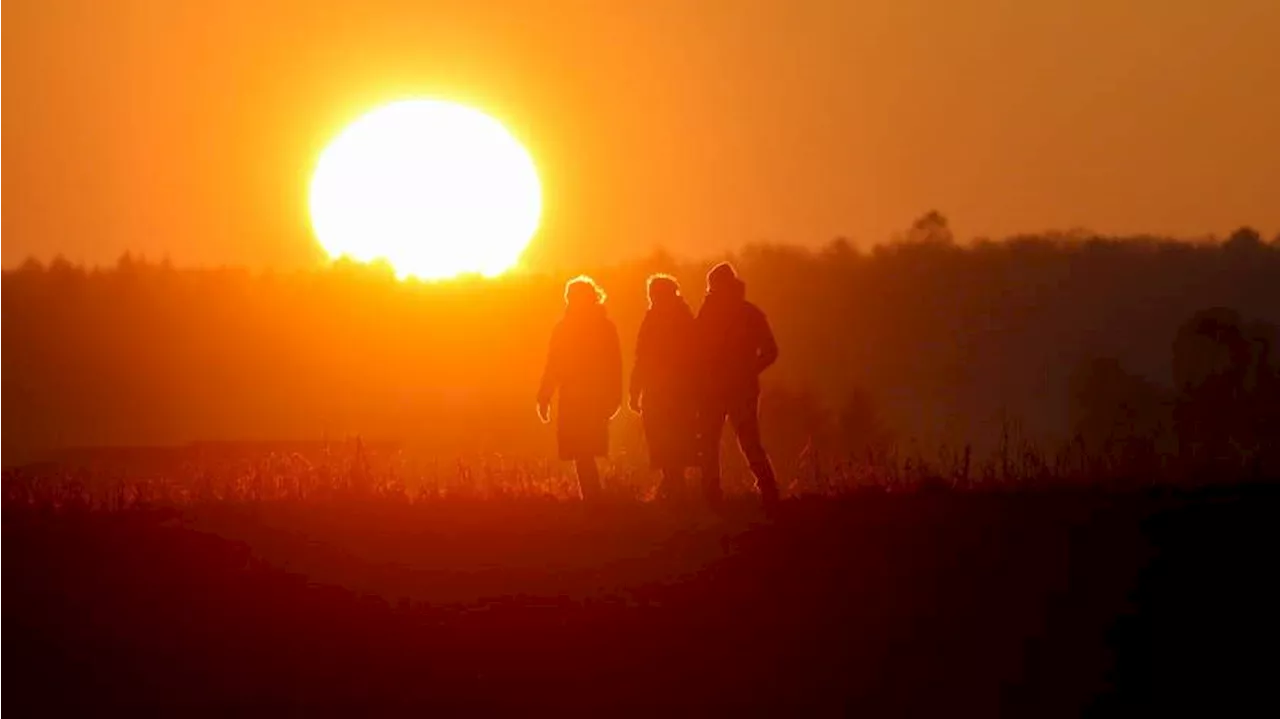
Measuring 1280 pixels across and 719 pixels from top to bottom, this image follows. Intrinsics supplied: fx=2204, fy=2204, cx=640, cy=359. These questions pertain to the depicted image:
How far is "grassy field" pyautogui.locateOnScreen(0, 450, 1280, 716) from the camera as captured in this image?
1462cm

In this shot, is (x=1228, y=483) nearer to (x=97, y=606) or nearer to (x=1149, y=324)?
(x=97, y=606)

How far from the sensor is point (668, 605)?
15641 millimetres

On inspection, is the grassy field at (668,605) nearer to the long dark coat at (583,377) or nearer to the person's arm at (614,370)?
the long dark coat at (583,377)

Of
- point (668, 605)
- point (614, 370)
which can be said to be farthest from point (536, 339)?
point (668, 605)

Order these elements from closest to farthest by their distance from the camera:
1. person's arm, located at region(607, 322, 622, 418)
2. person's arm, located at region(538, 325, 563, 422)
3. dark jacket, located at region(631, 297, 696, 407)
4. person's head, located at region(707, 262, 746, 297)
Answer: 1. person's head, located at region(707, 262, 746, 297)
2. dark jacket, located at region(631, 297, 696, 407)
3. person's arm, located at region(538, 325, 563, 422)
4. person's arm, located at region(607, 322, 622, 418)

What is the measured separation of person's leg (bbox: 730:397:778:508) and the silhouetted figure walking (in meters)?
1.47

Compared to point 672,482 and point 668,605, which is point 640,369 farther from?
point 668,605

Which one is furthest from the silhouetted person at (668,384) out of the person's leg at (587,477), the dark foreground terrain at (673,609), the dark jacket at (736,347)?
the dark foreground terrain at (673,609)

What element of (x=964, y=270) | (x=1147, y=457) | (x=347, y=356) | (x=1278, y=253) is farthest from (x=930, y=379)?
(x=1147, y=457)

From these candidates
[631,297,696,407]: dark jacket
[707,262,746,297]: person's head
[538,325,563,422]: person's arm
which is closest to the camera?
[707,262,746,297]: person's head

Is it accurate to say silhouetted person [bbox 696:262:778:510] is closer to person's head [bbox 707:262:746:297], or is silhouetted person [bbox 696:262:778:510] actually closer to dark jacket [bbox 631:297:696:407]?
person's head [bbox 707:262:746:297]

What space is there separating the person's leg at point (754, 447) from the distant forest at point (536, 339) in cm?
5868

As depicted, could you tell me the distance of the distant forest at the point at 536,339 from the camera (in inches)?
3287

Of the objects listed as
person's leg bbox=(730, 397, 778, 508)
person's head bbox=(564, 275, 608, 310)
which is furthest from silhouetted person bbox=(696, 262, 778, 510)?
person's head bbox=(564, 275, 608, 310)
